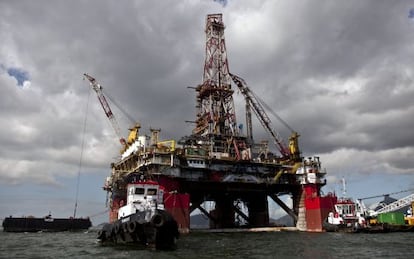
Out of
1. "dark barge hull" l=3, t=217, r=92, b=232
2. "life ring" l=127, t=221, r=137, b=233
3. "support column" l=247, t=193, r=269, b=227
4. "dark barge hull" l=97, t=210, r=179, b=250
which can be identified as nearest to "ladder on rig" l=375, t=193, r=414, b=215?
"support column" l=247, t=193, r=269, b=227

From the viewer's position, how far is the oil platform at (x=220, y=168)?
5434 centimetres

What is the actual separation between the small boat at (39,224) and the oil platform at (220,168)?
14.5m

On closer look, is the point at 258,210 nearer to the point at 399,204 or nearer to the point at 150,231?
the point at 399,204

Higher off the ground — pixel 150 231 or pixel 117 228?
pixel 117 228

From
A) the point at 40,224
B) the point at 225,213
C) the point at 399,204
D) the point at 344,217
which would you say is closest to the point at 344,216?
the point at 344,217

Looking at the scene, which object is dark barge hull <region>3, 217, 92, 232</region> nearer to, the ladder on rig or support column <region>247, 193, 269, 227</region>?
support column <region>247, 193, 269, 227</region>

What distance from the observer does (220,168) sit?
194 ft

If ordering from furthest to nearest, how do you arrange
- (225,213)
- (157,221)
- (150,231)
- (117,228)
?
(225,213)
(117,228)
(150,231)
(157,221)

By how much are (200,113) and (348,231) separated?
113 ft

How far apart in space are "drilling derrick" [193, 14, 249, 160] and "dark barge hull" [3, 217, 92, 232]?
33.1 meters

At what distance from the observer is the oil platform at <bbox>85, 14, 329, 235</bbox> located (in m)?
54.3

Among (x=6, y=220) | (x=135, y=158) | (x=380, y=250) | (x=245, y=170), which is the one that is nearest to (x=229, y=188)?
(x=245, y=170)

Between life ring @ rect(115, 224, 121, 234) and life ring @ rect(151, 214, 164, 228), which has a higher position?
life ring @ rect(151, 214, 164, 228)

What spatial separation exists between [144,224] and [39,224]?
55194mm
